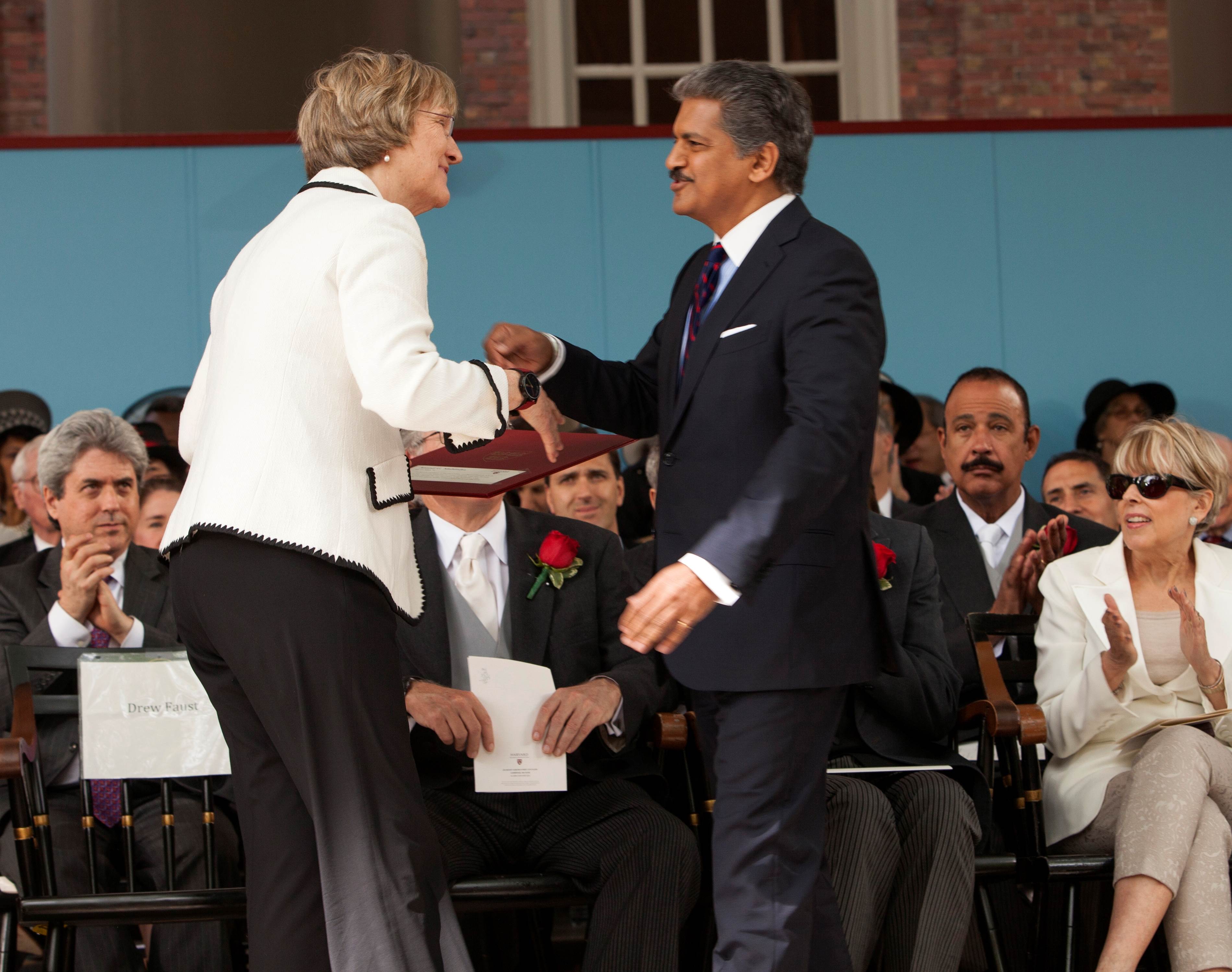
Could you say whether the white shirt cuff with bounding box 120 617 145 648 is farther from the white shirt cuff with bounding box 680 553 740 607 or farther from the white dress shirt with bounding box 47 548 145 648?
the white shirt cuff with bounding box 680 553 740 607

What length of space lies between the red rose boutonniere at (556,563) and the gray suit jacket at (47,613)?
91 cm

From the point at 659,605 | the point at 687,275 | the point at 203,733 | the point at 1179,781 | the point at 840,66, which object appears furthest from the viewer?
the point at 840,66

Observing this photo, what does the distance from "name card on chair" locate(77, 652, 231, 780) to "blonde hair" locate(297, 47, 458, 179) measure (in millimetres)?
1373

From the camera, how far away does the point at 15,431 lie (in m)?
5.53

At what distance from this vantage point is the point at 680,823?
3.01m

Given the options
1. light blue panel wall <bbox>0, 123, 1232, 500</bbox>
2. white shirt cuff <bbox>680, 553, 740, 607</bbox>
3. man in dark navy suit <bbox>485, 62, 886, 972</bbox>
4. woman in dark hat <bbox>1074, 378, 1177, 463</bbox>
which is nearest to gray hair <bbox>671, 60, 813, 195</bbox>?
man in dark navy suit <bbox>485, 62, 886, 972</bbox>

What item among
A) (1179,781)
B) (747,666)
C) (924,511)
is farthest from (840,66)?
(747,666)

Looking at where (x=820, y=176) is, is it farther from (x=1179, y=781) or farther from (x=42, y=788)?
(x=42, y=788)

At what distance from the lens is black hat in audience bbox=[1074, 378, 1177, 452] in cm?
582

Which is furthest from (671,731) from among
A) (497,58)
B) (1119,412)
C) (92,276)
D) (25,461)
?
(497,58)

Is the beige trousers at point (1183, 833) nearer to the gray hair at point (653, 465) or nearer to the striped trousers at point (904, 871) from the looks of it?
the striped trousers at point (904, 871)

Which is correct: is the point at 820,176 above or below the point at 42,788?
above

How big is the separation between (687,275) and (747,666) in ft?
2.74

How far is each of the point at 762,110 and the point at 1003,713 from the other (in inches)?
63.1
